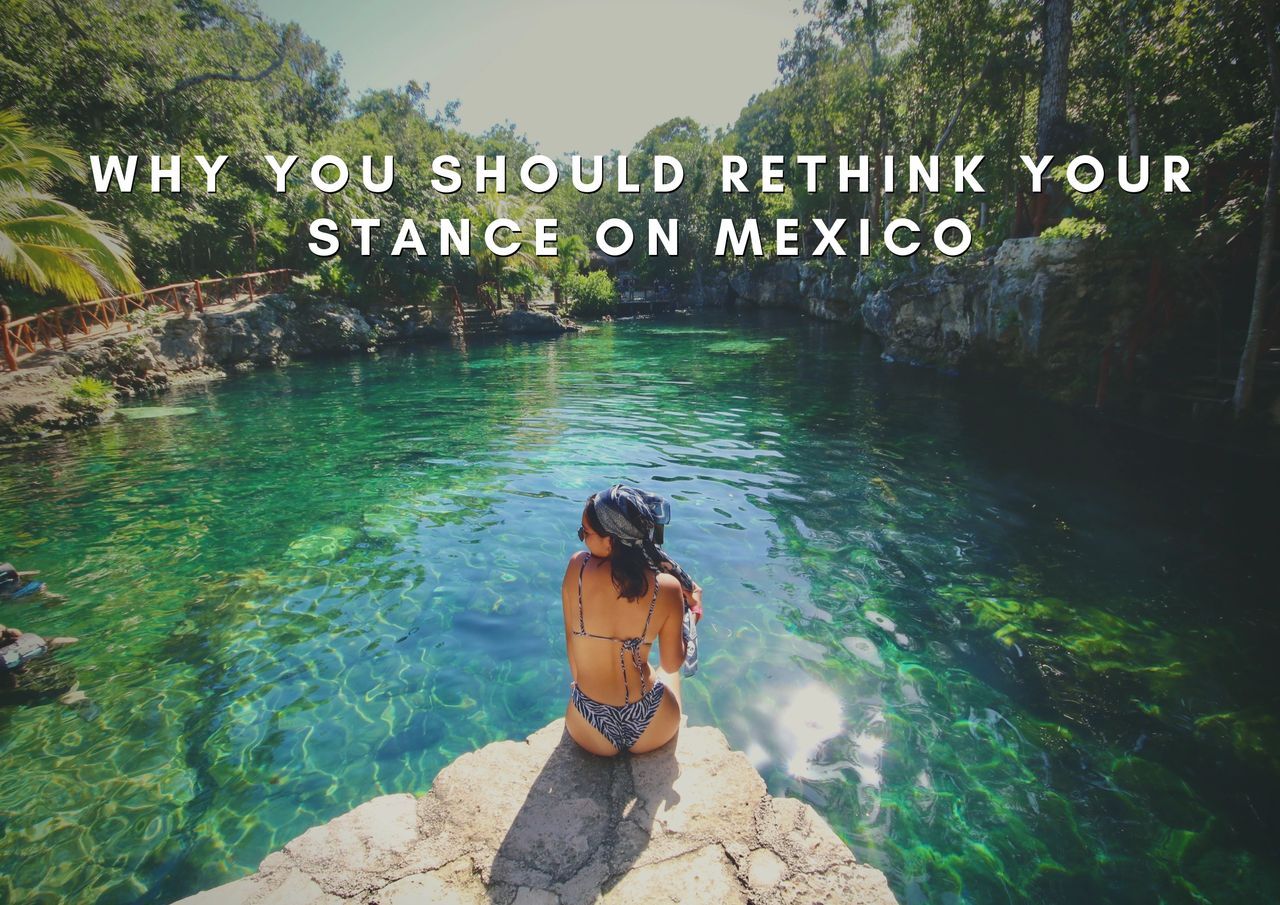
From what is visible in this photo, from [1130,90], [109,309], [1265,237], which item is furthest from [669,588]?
[109,309]

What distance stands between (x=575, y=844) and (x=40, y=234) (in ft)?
64.4

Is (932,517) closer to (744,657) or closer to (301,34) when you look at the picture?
(744,657)

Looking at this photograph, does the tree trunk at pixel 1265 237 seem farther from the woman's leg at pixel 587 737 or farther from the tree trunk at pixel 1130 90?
the woman's leg at pixel 587 737

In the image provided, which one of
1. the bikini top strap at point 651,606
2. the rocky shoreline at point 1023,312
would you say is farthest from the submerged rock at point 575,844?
the rocky shoreline at point 1023,312

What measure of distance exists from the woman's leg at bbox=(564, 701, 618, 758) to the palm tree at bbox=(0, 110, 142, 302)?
16.6 m

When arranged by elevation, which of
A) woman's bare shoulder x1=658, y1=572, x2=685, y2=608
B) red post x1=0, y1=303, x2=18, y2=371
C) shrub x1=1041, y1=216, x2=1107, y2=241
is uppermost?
shrub x1=1041, y1=216, x2=1107, y2=241

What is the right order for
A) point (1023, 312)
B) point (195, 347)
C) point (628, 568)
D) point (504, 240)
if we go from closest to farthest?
point (628, 568) < point (1023, 312) < point (195, 347) < point (504, 240)

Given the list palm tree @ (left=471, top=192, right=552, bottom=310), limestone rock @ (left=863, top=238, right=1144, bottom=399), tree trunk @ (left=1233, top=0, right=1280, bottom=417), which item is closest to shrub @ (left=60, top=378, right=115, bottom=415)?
palm tree @ (left=471, top=192, right=552, bottom=310)

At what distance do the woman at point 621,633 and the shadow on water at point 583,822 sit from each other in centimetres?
12

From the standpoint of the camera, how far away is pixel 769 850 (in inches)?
114

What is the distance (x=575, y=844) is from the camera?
2881 millimetres

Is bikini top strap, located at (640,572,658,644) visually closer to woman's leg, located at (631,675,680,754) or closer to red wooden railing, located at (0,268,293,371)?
woman's leg, located at (631,675,680,754)

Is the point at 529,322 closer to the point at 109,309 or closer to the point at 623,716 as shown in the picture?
the point at 109,309

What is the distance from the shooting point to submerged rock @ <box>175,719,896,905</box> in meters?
2.65
